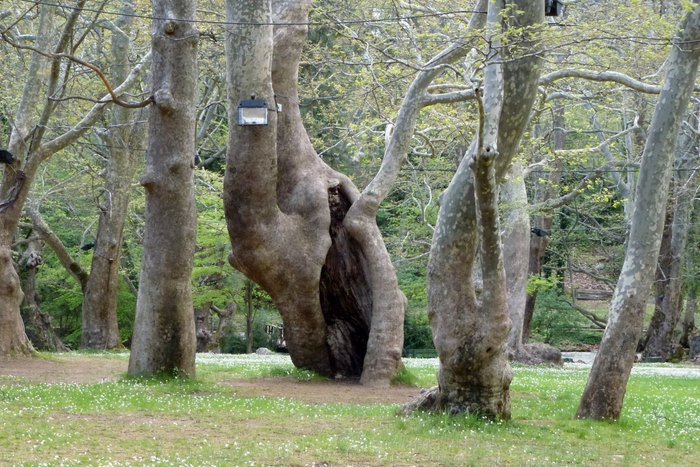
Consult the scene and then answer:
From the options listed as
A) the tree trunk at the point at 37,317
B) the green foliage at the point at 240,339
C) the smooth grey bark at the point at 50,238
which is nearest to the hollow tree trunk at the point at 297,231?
the smooth grey bark at the point at 50,238

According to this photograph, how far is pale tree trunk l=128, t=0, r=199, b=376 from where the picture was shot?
49.6ft

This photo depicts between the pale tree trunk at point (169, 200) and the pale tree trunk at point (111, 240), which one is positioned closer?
the pale tree trunk at point (169, 200)

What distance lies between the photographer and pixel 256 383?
54.6ft

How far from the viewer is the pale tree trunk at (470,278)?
10867mm

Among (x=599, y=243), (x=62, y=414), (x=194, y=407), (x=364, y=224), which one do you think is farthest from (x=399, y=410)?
(x=599, y=243)

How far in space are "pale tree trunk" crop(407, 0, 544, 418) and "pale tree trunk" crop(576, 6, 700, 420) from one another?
1.34 metres

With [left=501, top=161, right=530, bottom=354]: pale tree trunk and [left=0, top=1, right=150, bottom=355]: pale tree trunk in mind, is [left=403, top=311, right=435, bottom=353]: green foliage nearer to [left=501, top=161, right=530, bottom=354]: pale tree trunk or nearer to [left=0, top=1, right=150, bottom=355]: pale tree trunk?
[left=501, top=161, right=530, bottom=354]: pale tree trunk

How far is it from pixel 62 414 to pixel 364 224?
7710 millimetres

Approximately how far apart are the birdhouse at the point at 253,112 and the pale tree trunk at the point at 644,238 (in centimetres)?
585

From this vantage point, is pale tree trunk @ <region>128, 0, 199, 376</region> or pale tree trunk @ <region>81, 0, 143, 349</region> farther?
pale tree trunk @ <region>81, 0, 143, 349</region>

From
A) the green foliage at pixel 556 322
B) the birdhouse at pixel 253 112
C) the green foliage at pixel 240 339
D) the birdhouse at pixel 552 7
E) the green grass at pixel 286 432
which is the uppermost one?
the birdhouse at pixel 552 7

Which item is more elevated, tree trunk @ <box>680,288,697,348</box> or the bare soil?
tree trunk @ <box>680,288,697,348</box>

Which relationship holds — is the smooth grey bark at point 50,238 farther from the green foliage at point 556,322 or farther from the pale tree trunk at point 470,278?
the green foliage at point 556,322

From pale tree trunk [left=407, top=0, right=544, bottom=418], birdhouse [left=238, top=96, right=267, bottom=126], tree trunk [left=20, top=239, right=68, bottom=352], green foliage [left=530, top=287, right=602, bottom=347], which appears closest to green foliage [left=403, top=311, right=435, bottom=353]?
green foliage [left=530, top=287, right=602, bottom=347]
